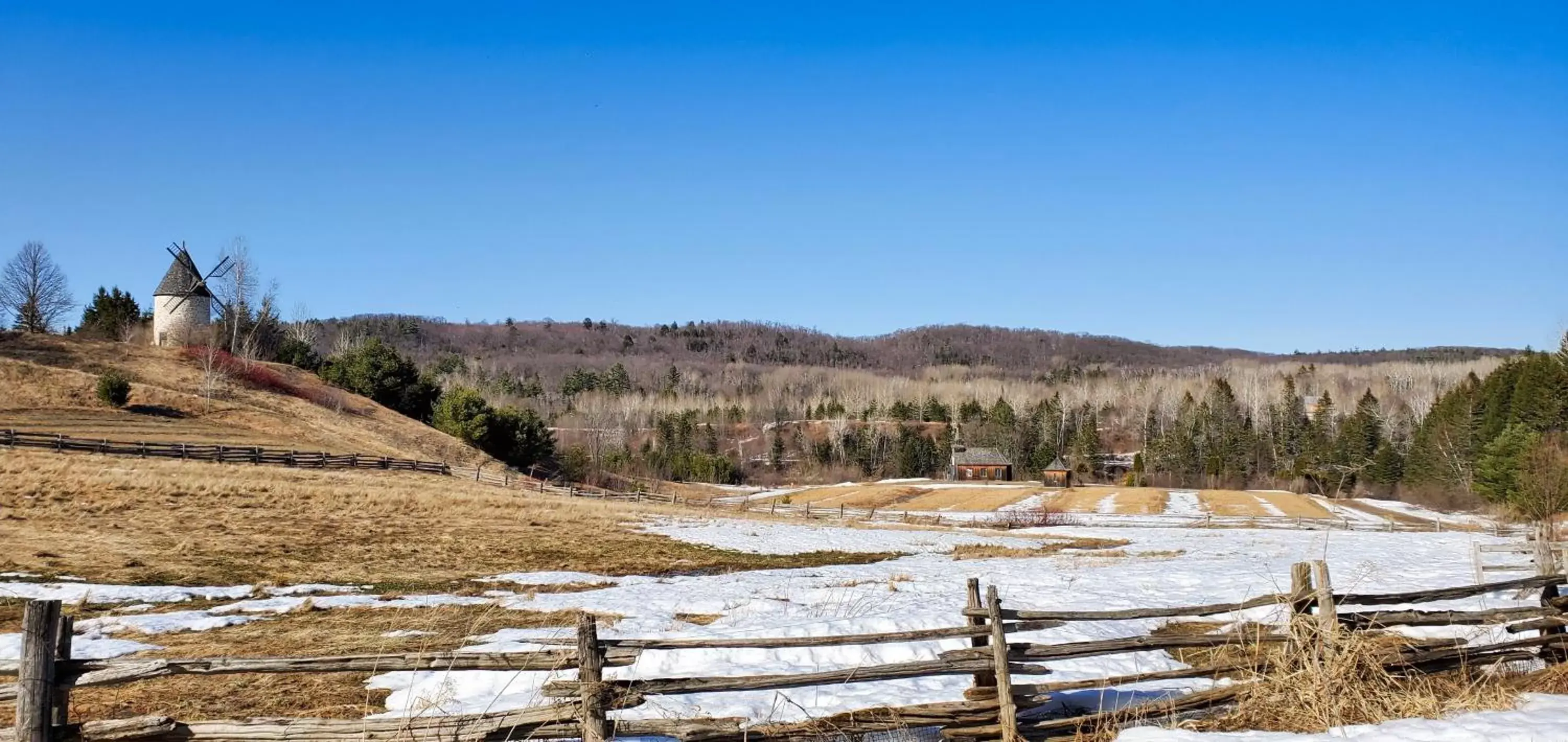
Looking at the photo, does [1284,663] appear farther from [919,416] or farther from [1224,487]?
[919,416]

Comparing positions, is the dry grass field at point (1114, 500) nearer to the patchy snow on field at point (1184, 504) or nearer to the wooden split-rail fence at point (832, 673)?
the patchy snow on field at point (1184, 504)

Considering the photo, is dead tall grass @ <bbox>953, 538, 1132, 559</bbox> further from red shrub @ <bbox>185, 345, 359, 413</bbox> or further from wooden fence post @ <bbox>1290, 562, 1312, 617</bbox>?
red shrub @ <bbox>185, 345, 359, 413</bbox>

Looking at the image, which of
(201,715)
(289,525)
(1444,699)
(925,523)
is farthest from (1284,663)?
(925,523)

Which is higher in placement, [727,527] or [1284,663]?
[1284,663]

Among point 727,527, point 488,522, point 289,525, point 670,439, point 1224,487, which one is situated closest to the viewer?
point 289,525

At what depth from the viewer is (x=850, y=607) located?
16.3 m

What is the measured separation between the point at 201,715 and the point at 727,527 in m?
32.8

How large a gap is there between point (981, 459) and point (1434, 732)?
355 ft

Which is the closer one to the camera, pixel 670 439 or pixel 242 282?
pixel 242 282

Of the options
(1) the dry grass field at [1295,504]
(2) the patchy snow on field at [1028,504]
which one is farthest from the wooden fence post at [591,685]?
(2) the patchy snow on field at [1028,504]

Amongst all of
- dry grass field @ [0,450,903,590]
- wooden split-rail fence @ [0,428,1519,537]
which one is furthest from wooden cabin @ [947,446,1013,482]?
dry grass field @ [0,450,903,590]

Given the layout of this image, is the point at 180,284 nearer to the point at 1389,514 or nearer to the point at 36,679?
the point at 36,679

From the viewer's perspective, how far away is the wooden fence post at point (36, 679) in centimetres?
671

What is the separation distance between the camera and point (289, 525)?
3177 cm
